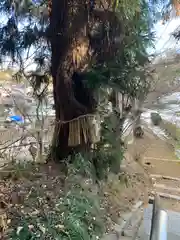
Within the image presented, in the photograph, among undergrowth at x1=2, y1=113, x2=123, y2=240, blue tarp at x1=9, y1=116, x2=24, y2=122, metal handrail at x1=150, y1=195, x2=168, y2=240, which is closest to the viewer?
metal handrail at x1=150, y1=195, x2=168, y2=240

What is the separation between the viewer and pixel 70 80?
3.06 metres

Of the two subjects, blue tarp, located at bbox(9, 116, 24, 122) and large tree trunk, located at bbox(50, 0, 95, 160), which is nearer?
large tree trunk, located at bbox(50, 0, 95, 160)

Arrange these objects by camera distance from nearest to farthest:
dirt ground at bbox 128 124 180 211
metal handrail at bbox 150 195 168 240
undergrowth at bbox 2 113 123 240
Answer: metal handrail at bbox 150 195 168 240 < undergrowth at bbox 2 113 123 240 < dirt ground at bbox 128 124 180 211

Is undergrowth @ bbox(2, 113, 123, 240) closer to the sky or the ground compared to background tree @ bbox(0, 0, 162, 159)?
closer to the ground

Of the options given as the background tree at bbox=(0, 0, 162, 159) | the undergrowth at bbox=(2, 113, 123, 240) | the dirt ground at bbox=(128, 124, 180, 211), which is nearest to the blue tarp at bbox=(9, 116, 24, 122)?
the background tree at bbox=(0, 0, 162, 159)

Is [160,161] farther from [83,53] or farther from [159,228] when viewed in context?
[159,228]

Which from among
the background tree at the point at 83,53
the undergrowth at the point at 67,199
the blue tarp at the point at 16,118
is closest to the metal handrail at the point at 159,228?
the undergrowth at the point at 67,199

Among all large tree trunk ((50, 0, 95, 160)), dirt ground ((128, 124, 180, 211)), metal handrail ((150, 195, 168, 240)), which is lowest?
dirt ground ((128, 124, 180, 211))

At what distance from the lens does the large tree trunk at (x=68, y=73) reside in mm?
2971

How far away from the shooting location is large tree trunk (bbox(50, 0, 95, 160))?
2.97 metres

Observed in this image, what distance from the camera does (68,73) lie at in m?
3.08

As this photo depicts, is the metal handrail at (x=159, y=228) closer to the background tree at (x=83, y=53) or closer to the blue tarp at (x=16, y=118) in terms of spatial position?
the background tree at (x=83, y=53)

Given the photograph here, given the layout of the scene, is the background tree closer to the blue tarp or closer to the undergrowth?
the undergrowth

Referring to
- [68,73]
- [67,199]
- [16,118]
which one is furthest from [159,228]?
[16,118]
